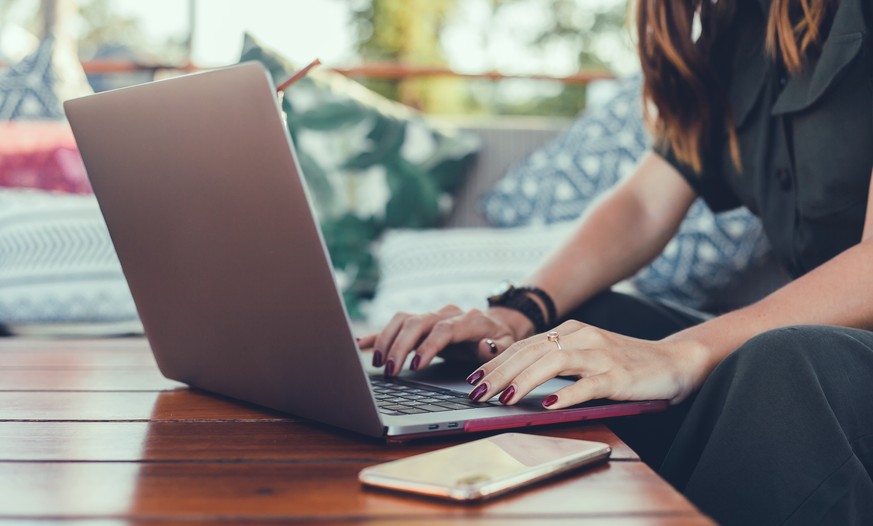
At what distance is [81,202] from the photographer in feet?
6.07

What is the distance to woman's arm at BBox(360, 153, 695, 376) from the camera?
2.83 ft

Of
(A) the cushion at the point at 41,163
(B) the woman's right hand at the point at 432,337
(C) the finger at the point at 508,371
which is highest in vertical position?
(C) the finger at the point at 508,371

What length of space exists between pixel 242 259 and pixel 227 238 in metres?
0.02

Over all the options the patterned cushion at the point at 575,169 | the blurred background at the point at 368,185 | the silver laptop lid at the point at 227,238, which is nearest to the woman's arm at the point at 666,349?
the silver laptop lid at the point at 227,238

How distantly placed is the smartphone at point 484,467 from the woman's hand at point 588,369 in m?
0.09

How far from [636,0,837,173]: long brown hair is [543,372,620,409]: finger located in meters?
0.61

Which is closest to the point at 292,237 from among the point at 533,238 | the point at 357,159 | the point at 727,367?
the point at 727,367

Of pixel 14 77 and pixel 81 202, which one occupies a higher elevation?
pixel 14 77

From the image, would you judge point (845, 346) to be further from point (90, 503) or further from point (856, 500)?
point (90, 503)

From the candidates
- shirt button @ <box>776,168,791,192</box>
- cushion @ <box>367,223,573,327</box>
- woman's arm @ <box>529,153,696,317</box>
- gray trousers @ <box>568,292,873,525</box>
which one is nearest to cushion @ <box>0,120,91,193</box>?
cushion @ <box>367,223,573,327</box>

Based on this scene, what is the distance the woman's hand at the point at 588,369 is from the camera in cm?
64

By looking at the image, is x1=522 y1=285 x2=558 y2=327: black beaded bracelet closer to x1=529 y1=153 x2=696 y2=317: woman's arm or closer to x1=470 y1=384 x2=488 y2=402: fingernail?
x1=529 y1=153 x2=696 y2=317: woman's arm

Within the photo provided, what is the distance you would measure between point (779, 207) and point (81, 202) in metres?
1.36

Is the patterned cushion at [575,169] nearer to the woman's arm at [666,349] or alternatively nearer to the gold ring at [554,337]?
the woman's arm at [666,349]
